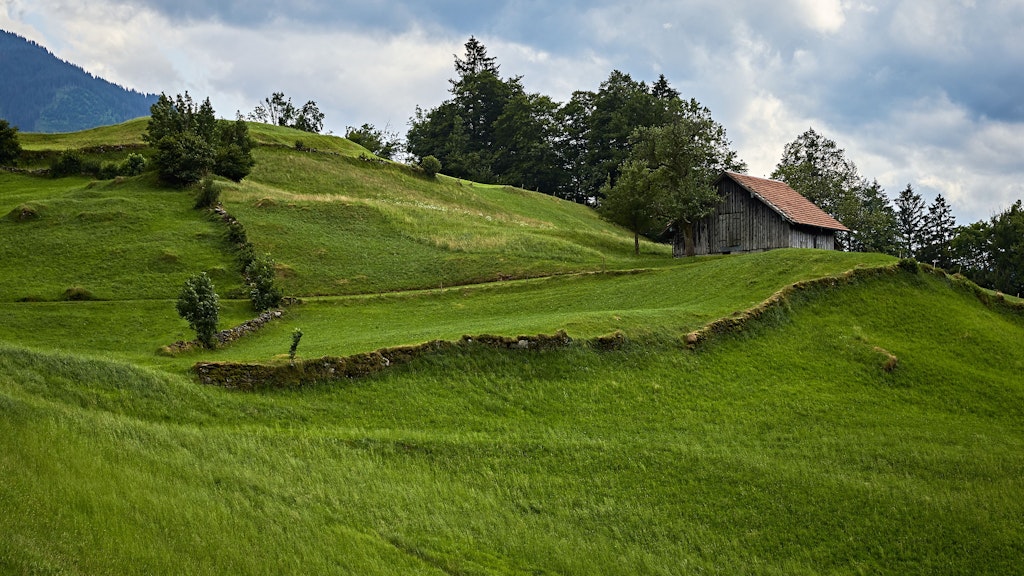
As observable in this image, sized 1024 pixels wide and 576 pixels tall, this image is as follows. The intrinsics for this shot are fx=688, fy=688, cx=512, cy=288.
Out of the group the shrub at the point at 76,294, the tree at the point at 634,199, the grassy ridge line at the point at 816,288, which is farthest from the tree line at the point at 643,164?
the shrub at the point at 76,294

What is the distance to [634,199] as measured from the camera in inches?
2290

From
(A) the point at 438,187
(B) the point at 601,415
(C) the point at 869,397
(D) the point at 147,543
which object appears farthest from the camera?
(A) the point at 438,187

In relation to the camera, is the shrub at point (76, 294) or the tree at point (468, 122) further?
the tree at point (468, 122)

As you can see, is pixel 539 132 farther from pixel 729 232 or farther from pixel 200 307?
pixel 200 307

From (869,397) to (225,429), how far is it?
2286 centimetres

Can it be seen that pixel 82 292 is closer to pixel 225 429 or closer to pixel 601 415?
pixel 225 429

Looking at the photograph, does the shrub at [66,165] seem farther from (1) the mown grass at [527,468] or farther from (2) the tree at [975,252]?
(2) the tree at [975,252]

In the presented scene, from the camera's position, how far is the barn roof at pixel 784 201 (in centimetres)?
5288

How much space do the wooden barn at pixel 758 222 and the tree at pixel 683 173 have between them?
1132 mm

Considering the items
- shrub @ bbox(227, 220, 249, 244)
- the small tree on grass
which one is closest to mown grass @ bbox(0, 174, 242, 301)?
shrub @ bbox(227, 220, 249, 244)

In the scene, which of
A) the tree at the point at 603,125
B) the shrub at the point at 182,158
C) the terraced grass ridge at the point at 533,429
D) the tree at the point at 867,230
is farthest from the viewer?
the tree at the point at 603,125

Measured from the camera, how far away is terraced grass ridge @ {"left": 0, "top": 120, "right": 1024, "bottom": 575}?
15.1 meters

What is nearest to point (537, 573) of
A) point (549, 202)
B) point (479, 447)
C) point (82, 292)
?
point (479, 447)

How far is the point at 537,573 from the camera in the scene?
15555mm
